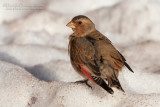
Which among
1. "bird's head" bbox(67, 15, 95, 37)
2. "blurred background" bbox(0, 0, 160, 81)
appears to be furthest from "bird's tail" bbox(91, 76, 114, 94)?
"blurred background" bbox(0, 0, 160, 81)

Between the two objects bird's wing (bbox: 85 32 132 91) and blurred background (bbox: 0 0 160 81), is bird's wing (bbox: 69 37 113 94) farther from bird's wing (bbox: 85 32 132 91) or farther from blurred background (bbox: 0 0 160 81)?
blurred background (bbox: 0 0 160 81)

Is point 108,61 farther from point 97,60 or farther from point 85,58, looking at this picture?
point 85,58

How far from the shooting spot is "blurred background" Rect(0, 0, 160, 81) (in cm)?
525

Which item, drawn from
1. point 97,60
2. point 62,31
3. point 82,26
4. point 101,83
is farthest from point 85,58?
point 62,31

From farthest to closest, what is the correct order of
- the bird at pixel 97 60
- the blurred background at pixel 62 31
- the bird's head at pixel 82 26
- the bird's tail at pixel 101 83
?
the blurred background at pixel 62 31 → the bird's head at pixel 82 26 → the bird at pixel 97 60 → the bird's tail at pixel 101 83

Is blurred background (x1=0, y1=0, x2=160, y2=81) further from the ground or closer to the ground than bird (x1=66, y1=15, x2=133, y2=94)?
closer to the ground

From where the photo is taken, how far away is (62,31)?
21.1ft

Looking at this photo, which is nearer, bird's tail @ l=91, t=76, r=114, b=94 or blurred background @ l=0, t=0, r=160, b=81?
bird's tail @ l=91, t=76, r=114, b=94

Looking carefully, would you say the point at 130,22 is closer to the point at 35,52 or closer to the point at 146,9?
the point at 146,9

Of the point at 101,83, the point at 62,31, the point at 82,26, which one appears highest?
the point at 82,26

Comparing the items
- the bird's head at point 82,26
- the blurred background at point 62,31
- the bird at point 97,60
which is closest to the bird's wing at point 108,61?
the bird at point 97,60

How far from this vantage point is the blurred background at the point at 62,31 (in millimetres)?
5254

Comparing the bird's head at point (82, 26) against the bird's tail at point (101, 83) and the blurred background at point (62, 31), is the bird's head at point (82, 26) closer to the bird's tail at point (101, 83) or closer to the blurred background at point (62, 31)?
the blurred background at point (62, 31)

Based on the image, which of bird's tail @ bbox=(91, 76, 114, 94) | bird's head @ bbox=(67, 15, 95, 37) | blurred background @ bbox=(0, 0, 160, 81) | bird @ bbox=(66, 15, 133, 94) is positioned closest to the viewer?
bird's tail @ bbox=(91, 76, 114, 94)
